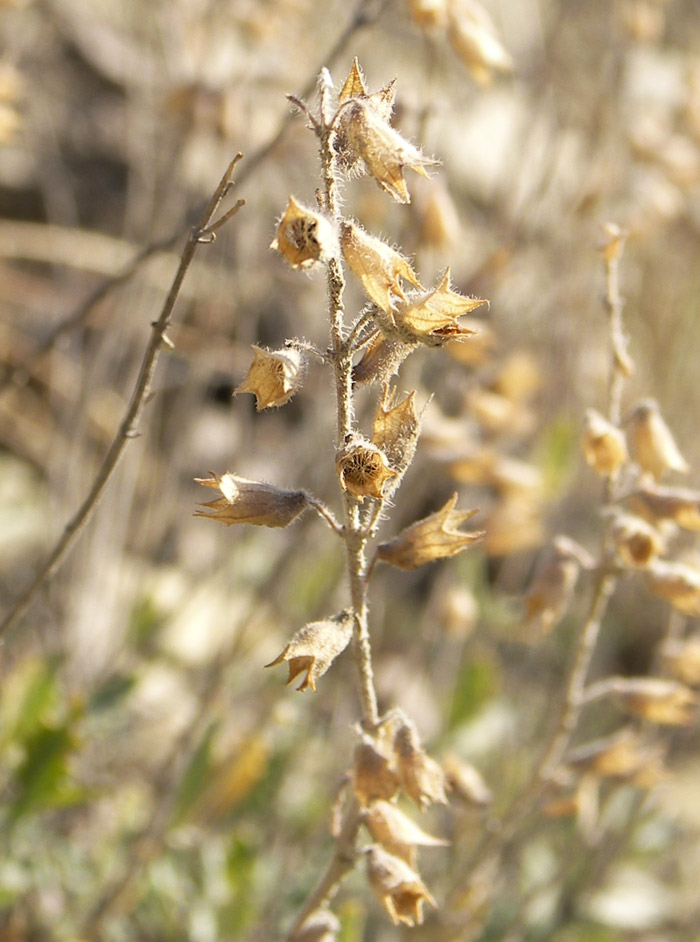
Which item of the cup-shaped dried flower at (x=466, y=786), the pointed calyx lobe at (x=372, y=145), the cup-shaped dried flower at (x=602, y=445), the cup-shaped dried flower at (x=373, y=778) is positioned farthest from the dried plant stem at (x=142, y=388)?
the cup-shaped dried flower at (x=466, y=786)

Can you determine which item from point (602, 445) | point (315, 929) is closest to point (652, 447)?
point (602, 445)

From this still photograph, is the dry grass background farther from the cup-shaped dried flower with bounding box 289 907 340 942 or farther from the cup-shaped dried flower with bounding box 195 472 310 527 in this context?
the cup-shaped dried flower with bounding box 195 472 310 527

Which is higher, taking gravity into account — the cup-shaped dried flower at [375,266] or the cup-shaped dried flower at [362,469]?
the cup-shaped dried flower at [375,266]

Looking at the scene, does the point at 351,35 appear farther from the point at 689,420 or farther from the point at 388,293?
the point at 689,420

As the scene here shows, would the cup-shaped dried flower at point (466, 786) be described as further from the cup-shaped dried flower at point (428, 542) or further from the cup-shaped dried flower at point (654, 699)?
the cup-shaped dried flower at point (428, 542)

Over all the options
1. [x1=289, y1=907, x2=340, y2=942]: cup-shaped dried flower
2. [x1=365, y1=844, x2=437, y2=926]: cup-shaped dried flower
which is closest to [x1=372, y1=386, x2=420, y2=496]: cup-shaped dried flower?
[x1=365, y1=844, x2=437, y2=926]: cup-shaped dried flower

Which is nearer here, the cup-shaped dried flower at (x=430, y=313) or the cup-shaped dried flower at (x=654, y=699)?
the cup-shaped dried flower at (x=430, y=313)

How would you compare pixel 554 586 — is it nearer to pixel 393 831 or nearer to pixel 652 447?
pixel 652 447
